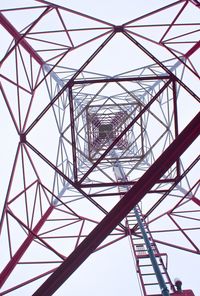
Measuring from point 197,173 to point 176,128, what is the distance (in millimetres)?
7866

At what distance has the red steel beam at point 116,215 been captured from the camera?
225 inches

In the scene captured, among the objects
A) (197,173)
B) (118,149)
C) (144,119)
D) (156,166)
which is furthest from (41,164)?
(156,166)

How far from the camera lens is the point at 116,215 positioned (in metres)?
6.11

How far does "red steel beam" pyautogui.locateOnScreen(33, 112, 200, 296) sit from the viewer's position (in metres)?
5.71

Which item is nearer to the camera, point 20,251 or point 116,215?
point 116,215

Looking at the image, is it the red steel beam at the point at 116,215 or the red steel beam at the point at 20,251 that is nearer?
the red steel beam at the point at 116,215

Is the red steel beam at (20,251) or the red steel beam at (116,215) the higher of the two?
the red steel beam at (20,251)

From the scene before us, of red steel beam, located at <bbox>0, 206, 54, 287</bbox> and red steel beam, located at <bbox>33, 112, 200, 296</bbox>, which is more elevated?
red steel beam, located at <bbox>0, 206, 54, 287</bbox>

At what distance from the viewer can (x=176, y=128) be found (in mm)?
10531

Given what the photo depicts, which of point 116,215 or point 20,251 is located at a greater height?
point 20,251

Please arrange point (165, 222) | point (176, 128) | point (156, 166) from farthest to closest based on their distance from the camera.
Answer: point (165, 222), point (176, 128), point (156, 166)

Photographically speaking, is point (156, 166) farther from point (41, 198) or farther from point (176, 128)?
point (41, 198)

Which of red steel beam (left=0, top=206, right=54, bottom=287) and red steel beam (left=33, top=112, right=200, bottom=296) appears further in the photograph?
red steel beam (left=0, top=206, right=54, bottom=287)

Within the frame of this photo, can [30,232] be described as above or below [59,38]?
below
